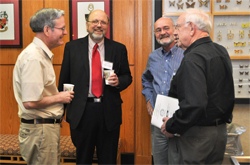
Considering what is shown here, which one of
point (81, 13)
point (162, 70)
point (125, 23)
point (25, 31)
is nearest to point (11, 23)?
point (25, 31)

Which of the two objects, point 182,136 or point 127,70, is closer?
point 182,136

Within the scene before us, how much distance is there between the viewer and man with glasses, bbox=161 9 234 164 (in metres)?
1.52

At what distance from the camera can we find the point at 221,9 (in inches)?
127

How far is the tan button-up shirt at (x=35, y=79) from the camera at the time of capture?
72.1 inches

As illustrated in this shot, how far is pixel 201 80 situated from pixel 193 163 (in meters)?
0.57

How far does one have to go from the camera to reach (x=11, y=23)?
3656 mm

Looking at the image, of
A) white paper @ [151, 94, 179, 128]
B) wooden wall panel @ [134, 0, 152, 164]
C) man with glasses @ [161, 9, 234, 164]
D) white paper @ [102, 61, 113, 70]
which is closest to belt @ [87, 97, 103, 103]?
white paper @ [102, 61, 113, 70]

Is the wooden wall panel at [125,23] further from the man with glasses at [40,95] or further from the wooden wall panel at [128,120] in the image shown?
the man with glasses at [40,95]

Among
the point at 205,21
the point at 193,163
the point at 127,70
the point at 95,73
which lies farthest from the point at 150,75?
the point at 193,163

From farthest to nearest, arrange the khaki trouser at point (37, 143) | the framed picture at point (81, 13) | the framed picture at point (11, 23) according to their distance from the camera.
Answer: the framed picture at point (11, 23), the framed picture at point (81, 13), the khaki trouser at point (37, 143)

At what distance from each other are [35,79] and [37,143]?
52cm

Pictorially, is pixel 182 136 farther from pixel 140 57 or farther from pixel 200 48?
pixel 140 57

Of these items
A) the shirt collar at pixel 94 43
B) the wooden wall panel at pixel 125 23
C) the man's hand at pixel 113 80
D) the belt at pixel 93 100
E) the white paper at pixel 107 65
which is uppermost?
Answer: the wooden wall panel at pixel 125 23

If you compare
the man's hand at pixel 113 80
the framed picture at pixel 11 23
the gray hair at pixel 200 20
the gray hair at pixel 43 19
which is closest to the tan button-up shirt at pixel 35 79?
the gray hair at pixel 43 19
